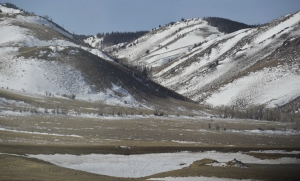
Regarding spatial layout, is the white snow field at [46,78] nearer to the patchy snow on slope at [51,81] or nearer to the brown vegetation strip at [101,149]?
the patchy snow on slope at [51,81]

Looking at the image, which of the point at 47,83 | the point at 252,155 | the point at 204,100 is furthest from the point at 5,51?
the point at 252,155

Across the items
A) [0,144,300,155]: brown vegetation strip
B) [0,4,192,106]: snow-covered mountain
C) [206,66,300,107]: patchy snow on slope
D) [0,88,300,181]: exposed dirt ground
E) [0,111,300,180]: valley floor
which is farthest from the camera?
[206,66,300,107]: patchy snow on slope

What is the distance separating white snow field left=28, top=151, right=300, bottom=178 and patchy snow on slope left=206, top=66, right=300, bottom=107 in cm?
9373

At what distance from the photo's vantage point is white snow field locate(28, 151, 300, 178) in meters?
39.7

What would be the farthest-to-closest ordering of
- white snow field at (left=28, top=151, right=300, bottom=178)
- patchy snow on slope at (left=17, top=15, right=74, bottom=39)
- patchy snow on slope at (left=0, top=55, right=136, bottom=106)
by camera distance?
patchy snow on slope at (left=17, top=15, right=74, bottom=39)
patchy snow on slope at (left=0, top=55, right=136, bottom=106)
white snow field at (left=28, top=151, right=300, bottom=178)

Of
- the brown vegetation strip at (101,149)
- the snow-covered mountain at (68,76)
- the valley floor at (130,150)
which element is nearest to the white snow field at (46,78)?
the snow-covered mountain at (68,76)

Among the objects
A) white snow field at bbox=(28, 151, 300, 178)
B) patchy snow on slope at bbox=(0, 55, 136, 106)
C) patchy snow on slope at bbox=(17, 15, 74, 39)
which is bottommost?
white snow field at bbox=(28, 151, 300, 178)

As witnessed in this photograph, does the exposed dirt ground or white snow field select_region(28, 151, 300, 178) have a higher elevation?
the exposed dirt ground

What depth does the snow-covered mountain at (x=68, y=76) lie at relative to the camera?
375 feet

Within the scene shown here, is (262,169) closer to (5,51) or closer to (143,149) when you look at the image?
(143,149)

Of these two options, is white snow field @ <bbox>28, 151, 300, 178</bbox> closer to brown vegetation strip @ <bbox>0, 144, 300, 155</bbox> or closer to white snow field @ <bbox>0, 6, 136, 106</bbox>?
brown vegetation strip @ <bbox>0, 144, 300, 155</bbox>

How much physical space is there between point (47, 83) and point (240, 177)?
92469 mm

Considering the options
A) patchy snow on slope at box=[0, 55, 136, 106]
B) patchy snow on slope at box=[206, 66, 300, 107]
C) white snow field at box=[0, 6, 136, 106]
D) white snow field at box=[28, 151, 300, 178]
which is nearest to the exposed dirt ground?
white snow field at box=[28, 151, 300, 178]

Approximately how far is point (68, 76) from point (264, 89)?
74.9 meters
